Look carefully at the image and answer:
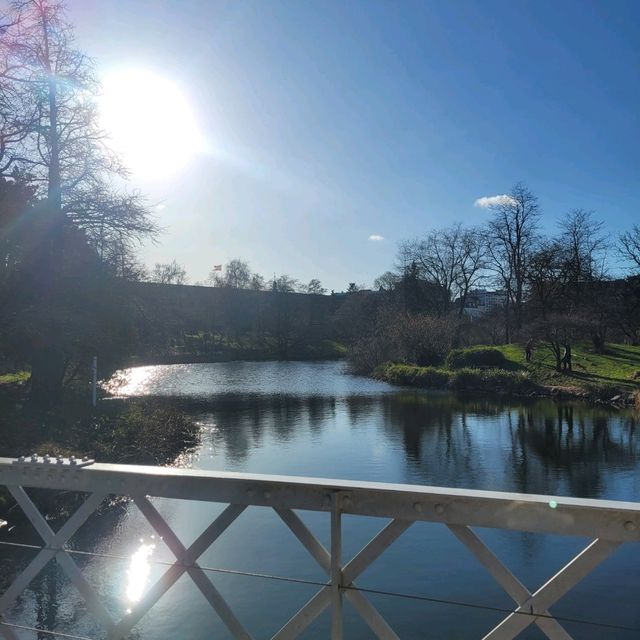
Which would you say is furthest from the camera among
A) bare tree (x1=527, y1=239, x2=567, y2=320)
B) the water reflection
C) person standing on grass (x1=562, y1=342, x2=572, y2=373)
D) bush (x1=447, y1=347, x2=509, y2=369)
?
bare tree (x1=527, y1=239, x2=567, y2=320)

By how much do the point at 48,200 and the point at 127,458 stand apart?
6941 millimetres

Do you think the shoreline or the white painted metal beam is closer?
the white painted metal beam

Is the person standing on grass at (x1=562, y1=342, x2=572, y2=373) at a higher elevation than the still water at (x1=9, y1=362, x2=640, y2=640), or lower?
higher

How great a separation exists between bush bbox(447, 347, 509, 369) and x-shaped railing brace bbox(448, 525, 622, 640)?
30575 millimetres

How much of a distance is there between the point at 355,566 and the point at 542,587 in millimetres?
601

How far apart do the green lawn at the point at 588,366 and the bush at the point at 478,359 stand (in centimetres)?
78

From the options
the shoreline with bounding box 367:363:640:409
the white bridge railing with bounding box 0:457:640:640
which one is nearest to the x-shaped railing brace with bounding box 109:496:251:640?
the white bridge railing with bounding box 0:457:640:640

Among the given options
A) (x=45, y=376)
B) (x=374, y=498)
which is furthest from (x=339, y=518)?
(x=45, y=376)

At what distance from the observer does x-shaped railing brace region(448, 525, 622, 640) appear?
1.79 meters

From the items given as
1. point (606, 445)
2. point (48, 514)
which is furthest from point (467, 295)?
point (48, 514)

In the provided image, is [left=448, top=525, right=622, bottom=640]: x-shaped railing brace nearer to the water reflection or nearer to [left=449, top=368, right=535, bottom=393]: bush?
the water reflection

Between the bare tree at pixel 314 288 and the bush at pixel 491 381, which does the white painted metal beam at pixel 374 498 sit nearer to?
the bush at pixel 491 381

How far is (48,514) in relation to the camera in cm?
908

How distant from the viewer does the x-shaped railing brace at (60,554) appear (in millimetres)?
2455
